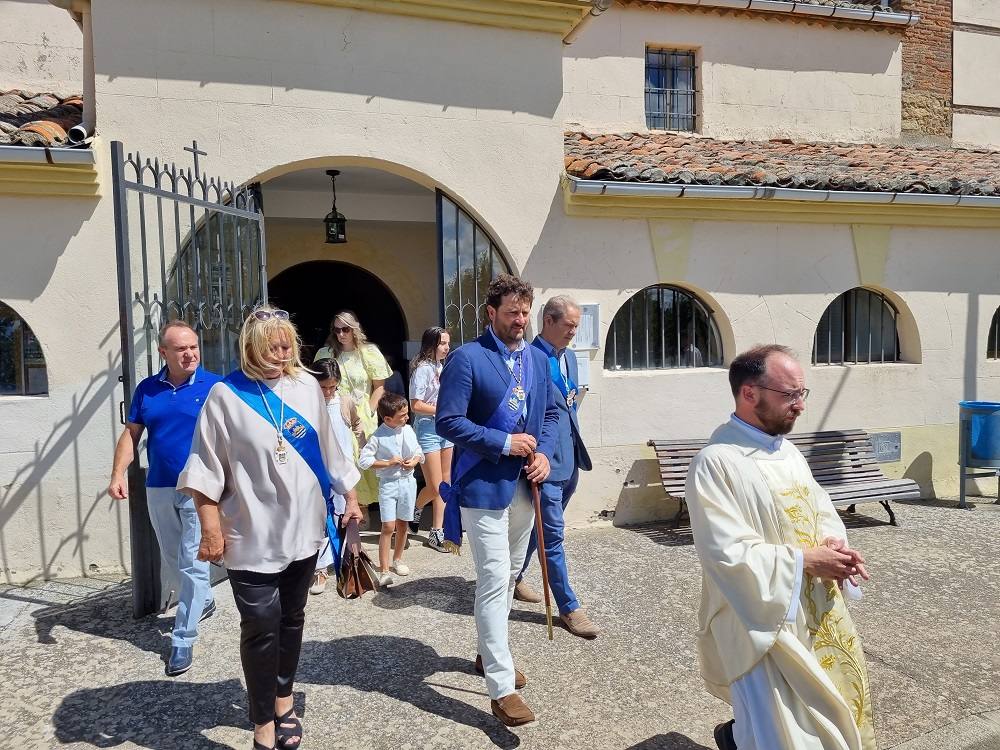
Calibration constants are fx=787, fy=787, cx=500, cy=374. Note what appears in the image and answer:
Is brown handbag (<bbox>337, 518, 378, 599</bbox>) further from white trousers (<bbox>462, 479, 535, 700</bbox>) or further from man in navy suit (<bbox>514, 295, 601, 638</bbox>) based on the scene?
white trousers (<bbox>462, 479, 535, 700</bbox>)

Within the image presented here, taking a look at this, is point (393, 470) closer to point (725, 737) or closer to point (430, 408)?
point (430, 408)

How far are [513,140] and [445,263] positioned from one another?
1134mm

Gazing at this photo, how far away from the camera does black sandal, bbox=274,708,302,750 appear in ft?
10.6

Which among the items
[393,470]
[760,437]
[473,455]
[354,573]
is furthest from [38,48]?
[760,437]

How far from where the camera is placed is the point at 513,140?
251 inches

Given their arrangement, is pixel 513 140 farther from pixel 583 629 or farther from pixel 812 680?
pixel 812 680

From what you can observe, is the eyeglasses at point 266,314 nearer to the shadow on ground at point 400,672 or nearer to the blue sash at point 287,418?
the blue sash at point 287,418

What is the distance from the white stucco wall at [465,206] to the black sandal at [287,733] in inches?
109

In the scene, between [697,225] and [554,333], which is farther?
[697,225]

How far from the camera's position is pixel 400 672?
3.95 meters

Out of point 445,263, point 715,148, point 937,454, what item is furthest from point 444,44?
point 937,454

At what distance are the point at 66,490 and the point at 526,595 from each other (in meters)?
3.19

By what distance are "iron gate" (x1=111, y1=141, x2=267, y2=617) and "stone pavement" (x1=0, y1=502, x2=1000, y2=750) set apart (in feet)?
2.18

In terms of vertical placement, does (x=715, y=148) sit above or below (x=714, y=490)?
above
